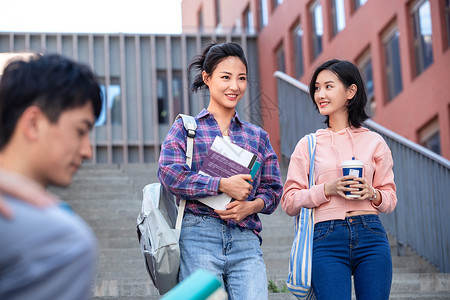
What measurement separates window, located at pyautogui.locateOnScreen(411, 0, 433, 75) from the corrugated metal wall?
25.9 ft

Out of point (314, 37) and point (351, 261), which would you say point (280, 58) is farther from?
point (351, 261)

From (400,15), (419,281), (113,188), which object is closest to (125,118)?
(400,15)

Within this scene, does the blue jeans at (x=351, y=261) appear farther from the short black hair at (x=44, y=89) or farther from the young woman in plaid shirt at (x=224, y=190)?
the short black hair at (x=44, y=89)

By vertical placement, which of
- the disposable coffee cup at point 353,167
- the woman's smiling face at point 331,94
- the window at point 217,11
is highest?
the window at point 217,11

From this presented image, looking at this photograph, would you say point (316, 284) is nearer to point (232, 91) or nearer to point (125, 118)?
point (232, 91)

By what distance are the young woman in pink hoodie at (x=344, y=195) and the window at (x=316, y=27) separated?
17.0 metres

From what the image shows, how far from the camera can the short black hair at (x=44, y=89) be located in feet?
4.76

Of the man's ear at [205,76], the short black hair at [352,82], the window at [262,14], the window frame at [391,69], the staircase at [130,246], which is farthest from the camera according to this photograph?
the window at [262,14]

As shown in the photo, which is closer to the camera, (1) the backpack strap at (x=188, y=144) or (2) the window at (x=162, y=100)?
(1) the backpack strap at (x=188, y=144)

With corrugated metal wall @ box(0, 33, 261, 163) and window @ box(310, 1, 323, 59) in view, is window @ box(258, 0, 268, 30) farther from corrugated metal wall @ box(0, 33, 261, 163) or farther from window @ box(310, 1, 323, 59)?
window @ box(310, 1, 323, 59)

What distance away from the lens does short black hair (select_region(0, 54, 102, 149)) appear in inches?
57.1

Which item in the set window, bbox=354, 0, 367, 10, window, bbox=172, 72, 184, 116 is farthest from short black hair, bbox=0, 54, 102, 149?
window, bbox=172, 72, 184, 116

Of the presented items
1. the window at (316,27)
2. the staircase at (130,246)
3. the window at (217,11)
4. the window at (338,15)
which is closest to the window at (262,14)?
the window at (316,27)

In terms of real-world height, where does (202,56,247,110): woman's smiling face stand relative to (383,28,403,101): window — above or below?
below
